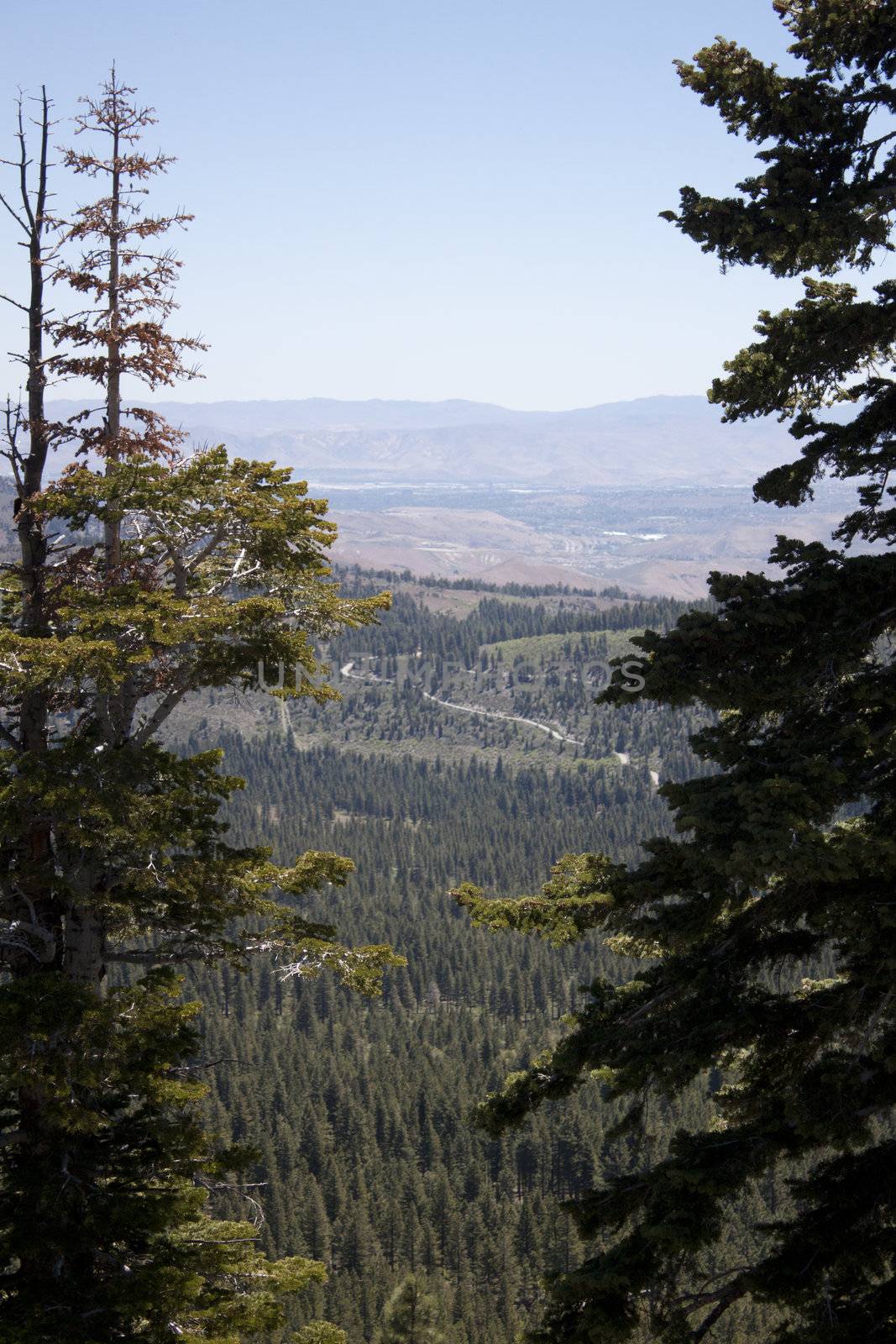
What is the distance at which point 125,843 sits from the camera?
1520cm

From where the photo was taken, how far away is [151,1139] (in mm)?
15172

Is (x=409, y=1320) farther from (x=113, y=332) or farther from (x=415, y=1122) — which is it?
(x=415, y=1122)

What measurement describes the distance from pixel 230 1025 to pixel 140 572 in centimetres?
12004

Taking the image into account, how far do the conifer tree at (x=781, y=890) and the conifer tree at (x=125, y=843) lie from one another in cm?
431

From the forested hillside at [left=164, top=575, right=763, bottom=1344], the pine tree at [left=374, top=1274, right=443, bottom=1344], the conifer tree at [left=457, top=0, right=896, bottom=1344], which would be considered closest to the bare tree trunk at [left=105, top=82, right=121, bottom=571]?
the conifer tree at [left=457, top=0, right=896, bottom=1344]

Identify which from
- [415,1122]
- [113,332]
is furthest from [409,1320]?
[415,1122]

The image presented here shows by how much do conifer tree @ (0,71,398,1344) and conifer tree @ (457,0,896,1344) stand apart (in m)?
4.31

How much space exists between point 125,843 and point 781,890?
28.3 feet

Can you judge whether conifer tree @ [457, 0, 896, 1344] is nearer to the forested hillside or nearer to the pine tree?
the pine tree

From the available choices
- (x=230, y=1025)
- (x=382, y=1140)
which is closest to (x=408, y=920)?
(x=230, y=1025)

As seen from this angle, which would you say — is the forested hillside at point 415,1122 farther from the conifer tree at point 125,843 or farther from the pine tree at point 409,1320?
the conifer tree at point 125,843

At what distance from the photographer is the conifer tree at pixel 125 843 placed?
13.8 m

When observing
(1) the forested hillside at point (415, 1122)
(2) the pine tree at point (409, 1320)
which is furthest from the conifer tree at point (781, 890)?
(1) the forested hillside at point (415, 1122)

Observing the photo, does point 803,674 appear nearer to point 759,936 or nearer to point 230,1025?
point 759,936
